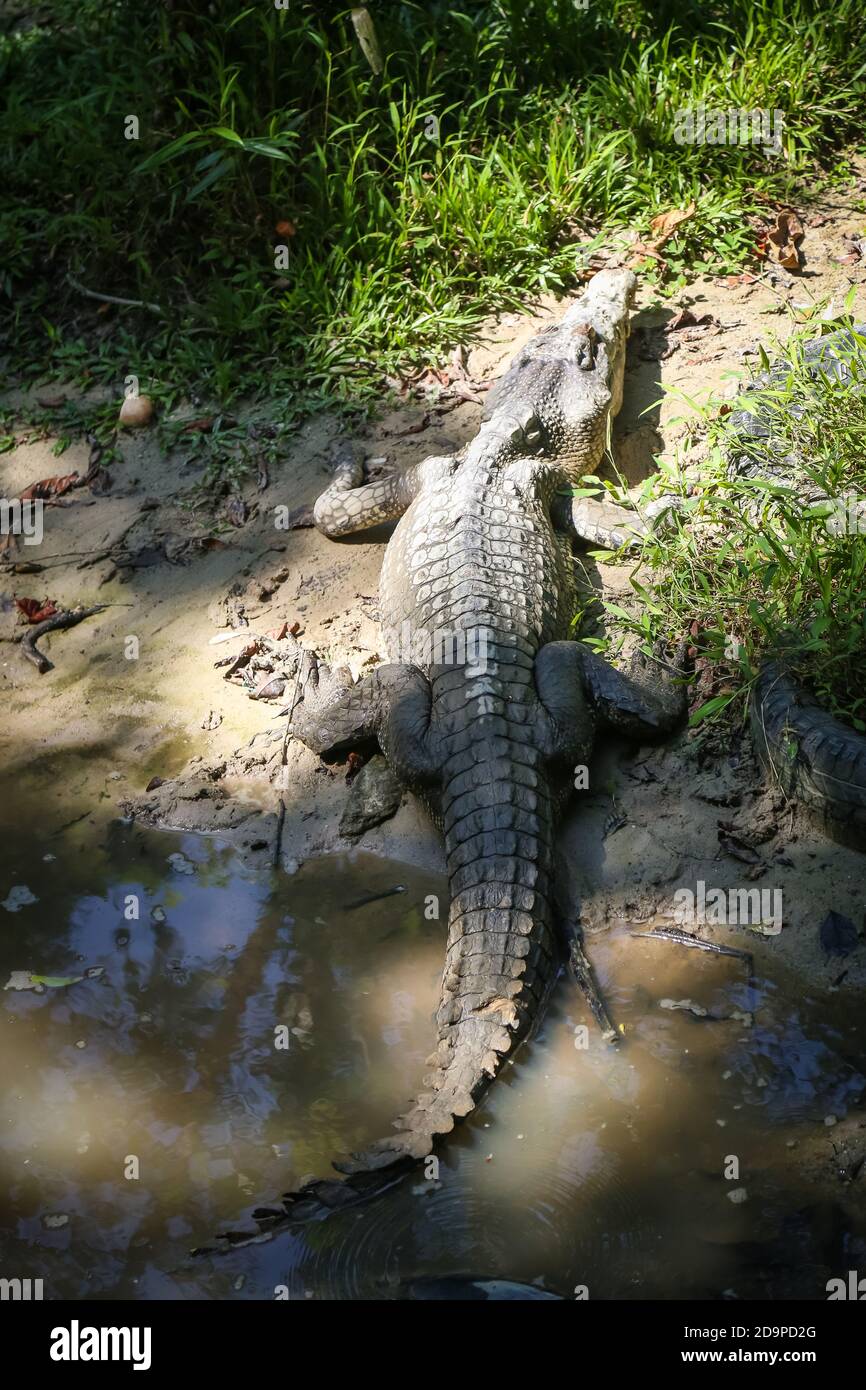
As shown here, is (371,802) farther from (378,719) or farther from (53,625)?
(53,625)

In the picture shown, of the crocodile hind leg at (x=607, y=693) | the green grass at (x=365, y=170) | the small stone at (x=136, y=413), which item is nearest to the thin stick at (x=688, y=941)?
the crocodile hind leg at (x=607, y=693)

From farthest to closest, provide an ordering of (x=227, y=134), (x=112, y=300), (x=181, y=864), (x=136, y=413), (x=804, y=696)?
1. (x=112, y=300)
2. (x=136, y=413)
3. (x=227, y=134)
4. (x=181, y=864)
5. (x=804, y=696)

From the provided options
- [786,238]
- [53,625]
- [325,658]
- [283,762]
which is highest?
[786,238]

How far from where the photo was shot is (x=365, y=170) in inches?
267

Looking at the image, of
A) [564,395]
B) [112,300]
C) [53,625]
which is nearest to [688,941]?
[564,395]

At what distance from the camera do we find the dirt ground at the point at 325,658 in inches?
172

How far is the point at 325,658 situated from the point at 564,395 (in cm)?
174

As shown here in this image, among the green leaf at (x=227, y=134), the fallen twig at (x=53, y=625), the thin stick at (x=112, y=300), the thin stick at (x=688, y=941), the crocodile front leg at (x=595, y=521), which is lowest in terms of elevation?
the thin stick at (x=688, y=941)

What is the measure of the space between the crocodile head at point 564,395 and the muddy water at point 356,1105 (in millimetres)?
2220

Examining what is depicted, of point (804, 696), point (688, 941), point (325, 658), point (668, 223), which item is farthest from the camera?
point (668, 223)

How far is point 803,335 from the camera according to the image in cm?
547

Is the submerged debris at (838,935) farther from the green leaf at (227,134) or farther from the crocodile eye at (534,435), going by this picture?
the green leaf at (227,134)

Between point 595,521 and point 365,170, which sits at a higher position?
point 365,170
